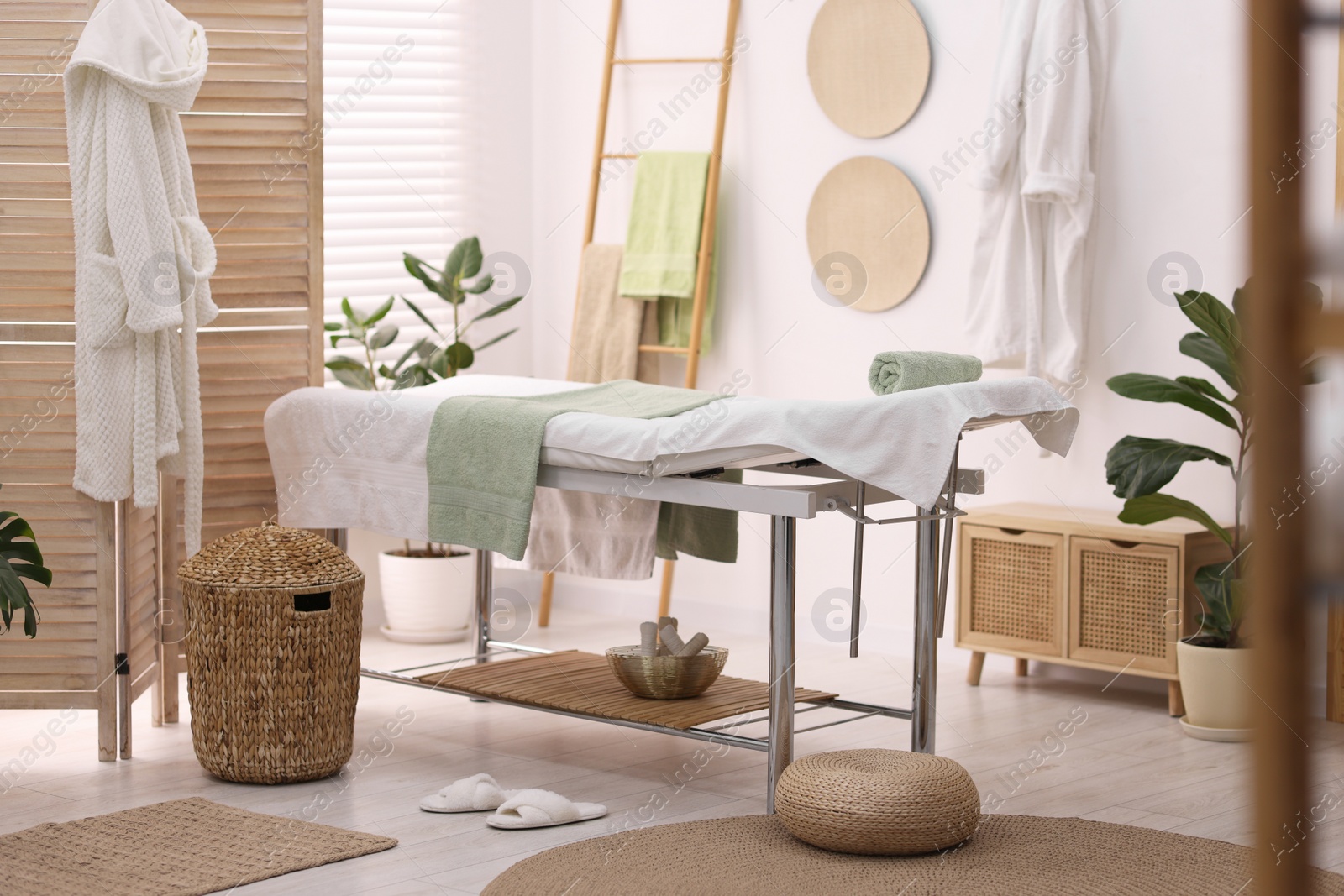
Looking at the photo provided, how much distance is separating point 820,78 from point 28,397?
2.52 meters

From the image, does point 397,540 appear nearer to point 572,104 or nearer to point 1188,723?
point 572,104

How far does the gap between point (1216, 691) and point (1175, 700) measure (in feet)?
0.72

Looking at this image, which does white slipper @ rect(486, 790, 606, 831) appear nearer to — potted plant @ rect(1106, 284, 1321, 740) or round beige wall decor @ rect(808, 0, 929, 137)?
potted plant @ rect(1106, 284, 1321, 740)

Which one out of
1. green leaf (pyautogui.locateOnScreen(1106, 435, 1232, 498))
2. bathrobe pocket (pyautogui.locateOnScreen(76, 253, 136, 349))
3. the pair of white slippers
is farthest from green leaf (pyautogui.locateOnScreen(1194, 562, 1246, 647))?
bathrobe pocket (pyautogui.locateOnScreen(76, 253, 136, 349))

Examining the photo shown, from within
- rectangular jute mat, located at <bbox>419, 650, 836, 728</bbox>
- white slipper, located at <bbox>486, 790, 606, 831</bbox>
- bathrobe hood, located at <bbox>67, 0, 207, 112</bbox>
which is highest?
bathrobe hood, located at <bbox>67, 0, 207, 112</bbox>

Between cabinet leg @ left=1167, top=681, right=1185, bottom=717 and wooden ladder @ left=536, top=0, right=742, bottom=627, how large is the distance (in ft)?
5.33

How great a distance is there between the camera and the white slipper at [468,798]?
303 cm

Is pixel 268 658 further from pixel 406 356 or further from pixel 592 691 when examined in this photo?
pixel 406 356

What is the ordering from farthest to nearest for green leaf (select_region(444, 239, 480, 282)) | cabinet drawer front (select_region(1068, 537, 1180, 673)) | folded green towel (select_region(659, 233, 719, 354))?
folded green towel (select_region(659, 233, 719, 354)) → green leaf (select_region(444, 239, 480, 282)) → cabinet drawer front (select_region(1068, 537, 1180, 673))

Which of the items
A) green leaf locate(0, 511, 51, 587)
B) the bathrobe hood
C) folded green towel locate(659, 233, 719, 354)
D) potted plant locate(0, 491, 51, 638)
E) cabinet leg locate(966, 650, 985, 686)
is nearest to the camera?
potted plant locate(0, 491, 51, 638)

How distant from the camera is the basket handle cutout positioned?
3.18 m

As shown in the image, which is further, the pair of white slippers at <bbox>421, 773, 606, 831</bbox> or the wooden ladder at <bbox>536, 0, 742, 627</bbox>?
the wooden ladder at <bbox>536, 0, 742, 627</bbox>

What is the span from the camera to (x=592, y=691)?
11.4 feet

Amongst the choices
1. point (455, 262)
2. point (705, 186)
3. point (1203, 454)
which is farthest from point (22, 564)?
point (1203, 454)
